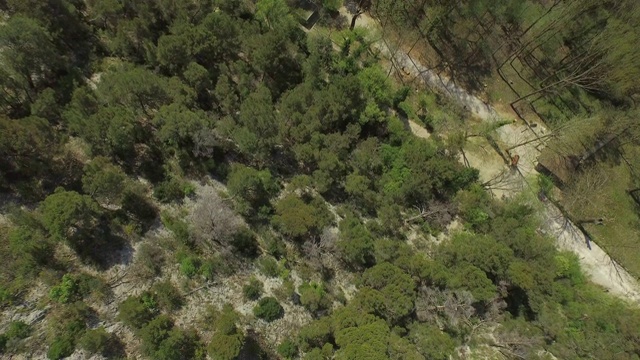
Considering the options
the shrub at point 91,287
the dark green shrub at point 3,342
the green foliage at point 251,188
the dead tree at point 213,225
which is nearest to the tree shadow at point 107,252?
the shrub at point 91,287

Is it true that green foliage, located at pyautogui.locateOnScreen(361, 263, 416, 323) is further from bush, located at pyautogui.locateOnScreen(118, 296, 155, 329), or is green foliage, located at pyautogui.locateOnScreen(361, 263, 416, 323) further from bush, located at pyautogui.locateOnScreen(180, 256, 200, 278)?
bush, located at pyautogui.locateOnScreen(118, 296, 155, 329)

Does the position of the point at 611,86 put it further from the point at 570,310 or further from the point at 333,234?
the point at 333,234

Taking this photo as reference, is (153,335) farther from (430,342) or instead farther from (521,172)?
(521,172)

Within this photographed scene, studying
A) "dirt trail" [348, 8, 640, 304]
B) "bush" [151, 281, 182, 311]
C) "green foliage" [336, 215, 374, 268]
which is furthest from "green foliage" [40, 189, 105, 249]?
"dirt trail" [348, 8, 640, 304]

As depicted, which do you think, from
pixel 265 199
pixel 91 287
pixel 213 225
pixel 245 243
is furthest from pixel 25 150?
pixel 265 199

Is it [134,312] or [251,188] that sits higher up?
[251,188]

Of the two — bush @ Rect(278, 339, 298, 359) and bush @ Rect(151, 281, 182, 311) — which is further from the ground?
bush @ Rect(278, 339, 298, 359)
